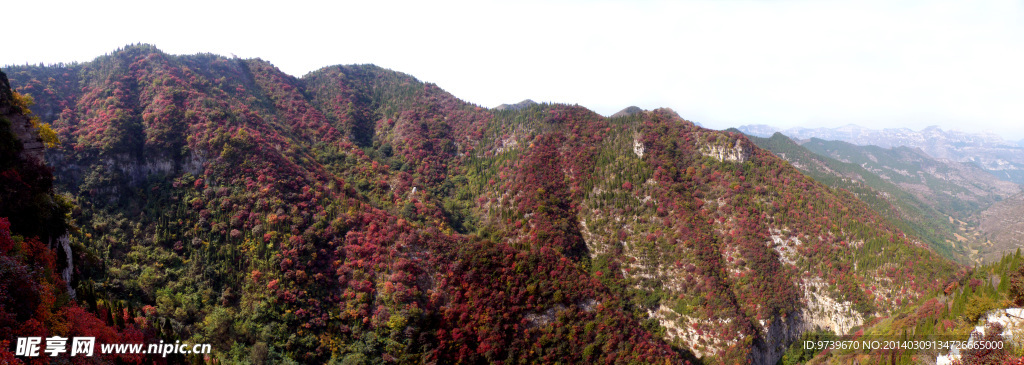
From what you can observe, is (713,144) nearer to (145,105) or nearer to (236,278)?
(236,278)

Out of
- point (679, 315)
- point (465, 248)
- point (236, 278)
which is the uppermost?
point (465, 248)

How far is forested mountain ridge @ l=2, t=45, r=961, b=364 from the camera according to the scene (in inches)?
1928

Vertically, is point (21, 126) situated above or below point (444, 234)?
above

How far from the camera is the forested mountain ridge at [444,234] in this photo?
49.0 m

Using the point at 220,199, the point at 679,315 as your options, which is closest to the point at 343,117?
the point at 220,199

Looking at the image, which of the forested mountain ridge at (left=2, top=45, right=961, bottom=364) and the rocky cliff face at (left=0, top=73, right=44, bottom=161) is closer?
the rocky cliff face at (left=0, top=73, right=44, bottom=161)

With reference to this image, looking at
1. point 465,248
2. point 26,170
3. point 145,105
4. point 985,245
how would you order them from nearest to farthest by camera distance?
point 26,170 → point 465,248 → point 145,105 → point 985,245

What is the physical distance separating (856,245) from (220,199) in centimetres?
12469

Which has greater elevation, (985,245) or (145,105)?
(145,105)

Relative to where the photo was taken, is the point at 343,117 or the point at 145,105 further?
the point at 343,117

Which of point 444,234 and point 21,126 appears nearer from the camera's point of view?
point 21,126

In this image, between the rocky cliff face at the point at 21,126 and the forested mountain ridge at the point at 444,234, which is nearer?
the rocky cliff face at the point at 21,126

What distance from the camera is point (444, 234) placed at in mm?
63938

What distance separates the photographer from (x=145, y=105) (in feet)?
240
